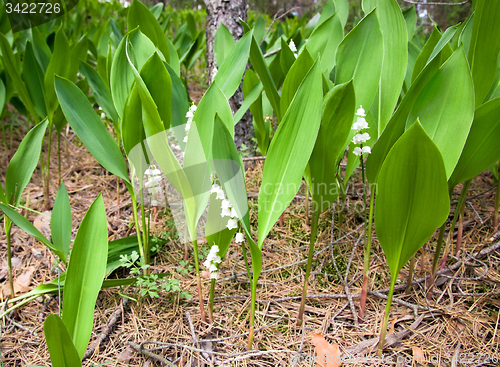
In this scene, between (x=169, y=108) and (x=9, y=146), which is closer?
(x=169, y=108)

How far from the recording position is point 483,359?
3.27 ft

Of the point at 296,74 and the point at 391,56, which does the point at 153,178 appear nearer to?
the point at 296,74

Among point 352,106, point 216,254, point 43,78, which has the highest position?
point 43,78

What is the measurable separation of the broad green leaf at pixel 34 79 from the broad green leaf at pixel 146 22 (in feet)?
2.17

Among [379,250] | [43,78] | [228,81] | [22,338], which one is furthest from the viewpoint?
[43,78]

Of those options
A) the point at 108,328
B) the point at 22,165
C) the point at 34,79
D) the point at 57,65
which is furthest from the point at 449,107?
the point at 34,79

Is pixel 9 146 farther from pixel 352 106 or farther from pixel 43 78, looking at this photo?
pixel 352 106

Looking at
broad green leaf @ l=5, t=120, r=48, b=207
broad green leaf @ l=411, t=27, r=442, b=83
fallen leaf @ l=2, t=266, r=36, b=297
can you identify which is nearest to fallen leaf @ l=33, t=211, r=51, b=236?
fallen leaf @ l=2, t=266, r=36, b=297

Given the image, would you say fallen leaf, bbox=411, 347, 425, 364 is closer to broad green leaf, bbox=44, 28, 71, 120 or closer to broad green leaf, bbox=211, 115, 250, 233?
broad green leaf, bbox=211, 115, 250, 233

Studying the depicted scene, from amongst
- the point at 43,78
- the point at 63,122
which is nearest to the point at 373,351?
the point at 63,122

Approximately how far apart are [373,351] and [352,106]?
30.2 inches

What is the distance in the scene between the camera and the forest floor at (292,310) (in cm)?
103

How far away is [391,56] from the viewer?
1053 millimetres

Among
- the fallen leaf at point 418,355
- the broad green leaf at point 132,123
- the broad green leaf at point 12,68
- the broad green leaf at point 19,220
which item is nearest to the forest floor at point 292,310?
the fallen leaf at point 418,355
